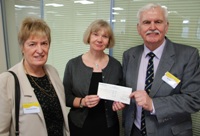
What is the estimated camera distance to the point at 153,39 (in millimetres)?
1656

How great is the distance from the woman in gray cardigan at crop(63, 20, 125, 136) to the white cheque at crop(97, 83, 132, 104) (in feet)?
0.82

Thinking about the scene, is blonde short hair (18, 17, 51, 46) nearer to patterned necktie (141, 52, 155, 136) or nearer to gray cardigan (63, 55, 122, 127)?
gray cardigan (63, 55, 122, 127)

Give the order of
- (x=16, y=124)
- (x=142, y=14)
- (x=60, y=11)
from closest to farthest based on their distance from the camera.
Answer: (x=16, y=124) → (x=142, y=14) → (x=60, y=11)

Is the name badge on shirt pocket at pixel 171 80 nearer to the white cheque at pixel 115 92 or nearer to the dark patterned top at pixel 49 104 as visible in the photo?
the white cheque at pixel 115 92

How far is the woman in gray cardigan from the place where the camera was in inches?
77.0

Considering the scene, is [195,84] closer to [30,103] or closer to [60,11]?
[30,103]

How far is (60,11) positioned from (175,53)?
2433 mm

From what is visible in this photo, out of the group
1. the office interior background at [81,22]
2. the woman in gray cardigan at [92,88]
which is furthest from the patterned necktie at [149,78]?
the office interior background at [81,22]

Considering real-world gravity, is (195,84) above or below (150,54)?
below

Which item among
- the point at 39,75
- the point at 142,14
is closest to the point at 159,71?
the point at 142,14

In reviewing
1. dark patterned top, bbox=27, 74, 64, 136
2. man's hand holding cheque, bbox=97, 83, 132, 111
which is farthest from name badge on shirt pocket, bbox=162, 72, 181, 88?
dark patterned top, bbox=27, 74, 64, 136

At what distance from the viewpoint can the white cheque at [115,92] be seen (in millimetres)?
1657

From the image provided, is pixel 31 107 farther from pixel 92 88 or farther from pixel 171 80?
pixel 171 80

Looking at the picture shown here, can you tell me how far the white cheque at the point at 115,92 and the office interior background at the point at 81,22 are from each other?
3.76 feet
